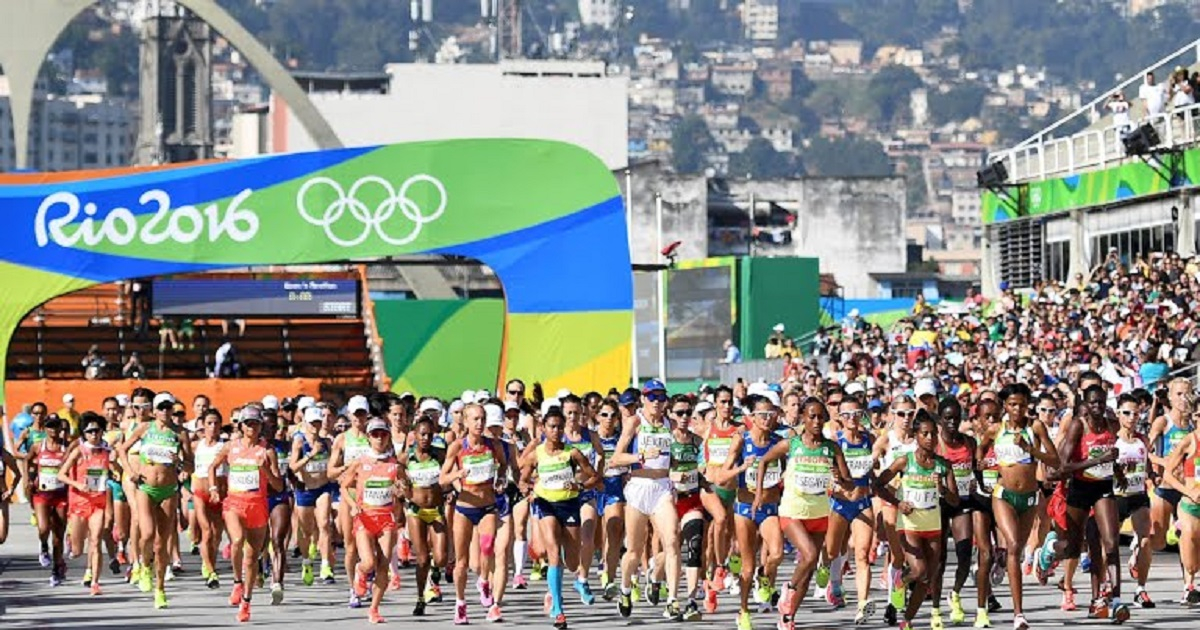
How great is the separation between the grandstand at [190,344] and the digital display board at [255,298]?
1.46 metres

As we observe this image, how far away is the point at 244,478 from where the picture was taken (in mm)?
22031

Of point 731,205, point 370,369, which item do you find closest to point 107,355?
point 370,369

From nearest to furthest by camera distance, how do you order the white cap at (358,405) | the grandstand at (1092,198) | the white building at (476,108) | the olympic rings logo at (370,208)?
the white cap at (358,405) → the olympic rings logo at (370,208) → the grandstand at (1092,198) → the white building at (476,108)

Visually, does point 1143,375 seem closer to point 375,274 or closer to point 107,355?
point 107,355

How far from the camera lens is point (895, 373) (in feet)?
129

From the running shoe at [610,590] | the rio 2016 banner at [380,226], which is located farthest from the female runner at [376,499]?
the rio 2016 banner at [380,226]

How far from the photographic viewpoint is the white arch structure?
8331 cm

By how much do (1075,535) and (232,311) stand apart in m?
25.1

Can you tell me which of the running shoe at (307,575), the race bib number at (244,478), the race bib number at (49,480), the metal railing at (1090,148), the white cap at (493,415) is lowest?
the running shoe at (307,575)

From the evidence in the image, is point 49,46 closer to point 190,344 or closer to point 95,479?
point 190,344

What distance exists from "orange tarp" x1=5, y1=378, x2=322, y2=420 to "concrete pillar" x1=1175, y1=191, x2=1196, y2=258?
47.2 ft

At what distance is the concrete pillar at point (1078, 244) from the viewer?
5238 cm

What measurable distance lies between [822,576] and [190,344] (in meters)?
29.0

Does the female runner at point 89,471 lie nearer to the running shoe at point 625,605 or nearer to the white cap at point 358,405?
the white cap at point 358,405
